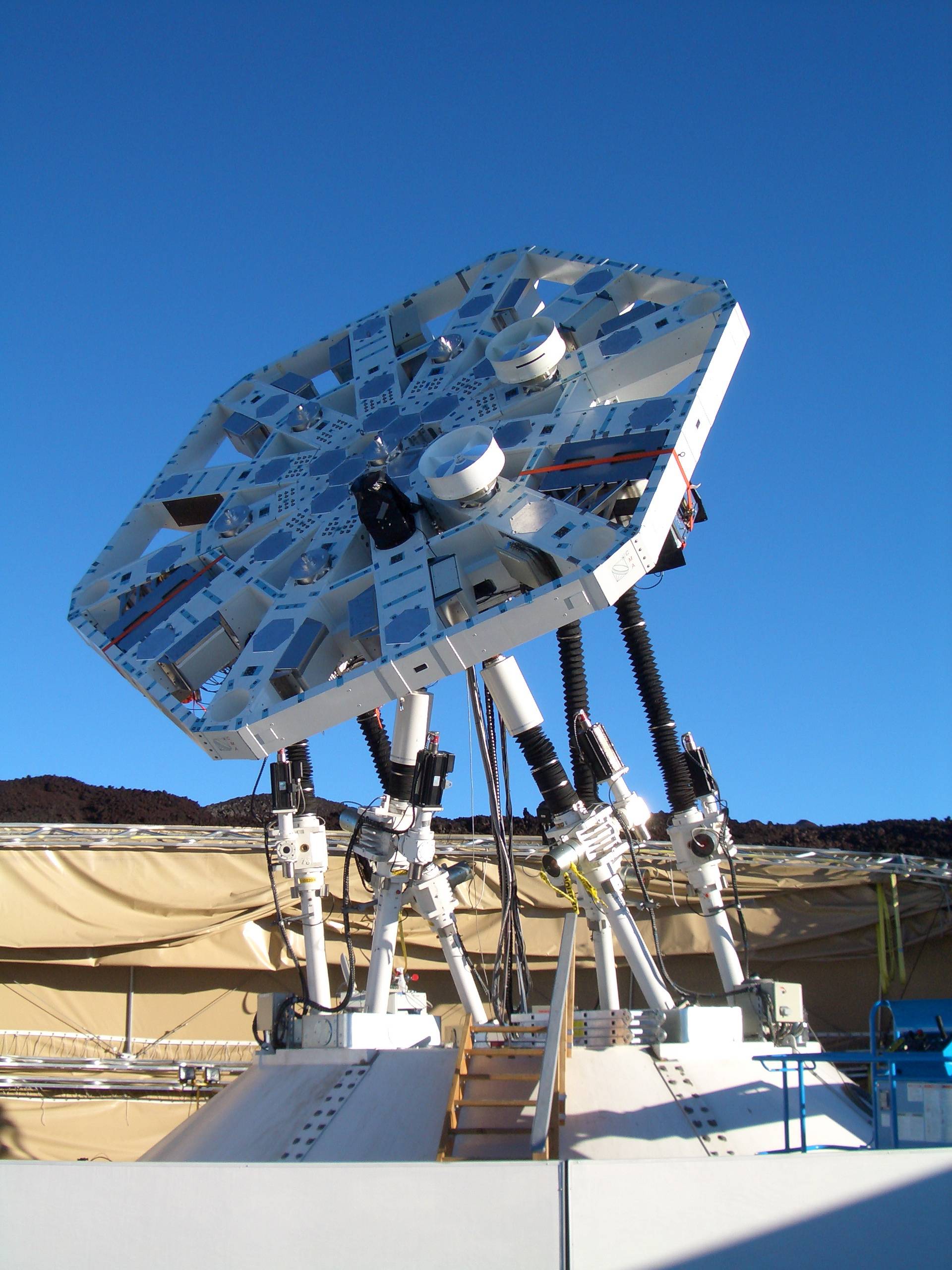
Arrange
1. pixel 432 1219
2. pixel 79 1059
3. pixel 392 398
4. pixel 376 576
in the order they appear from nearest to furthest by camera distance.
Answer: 1. pixel 432 1219
2. pixel 376 576
3. pixel 392 398
4. pixel 79 1059

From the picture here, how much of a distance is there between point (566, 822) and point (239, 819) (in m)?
13.6

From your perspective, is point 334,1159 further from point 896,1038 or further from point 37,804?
point 37,804

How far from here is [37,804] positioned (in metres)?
25.4

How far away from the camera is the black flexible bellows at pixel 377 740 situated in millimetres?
16453

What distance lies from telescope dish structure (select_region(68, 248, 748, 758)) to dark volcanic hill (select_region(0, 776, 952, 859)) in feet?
26.1

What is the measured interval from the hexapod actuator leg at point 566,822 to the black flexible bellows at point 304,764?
11.4 feet

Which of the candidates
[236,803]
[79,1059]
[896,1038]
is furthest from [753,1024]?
[236,803]

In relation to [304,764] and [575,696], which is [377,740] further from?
[575,696]

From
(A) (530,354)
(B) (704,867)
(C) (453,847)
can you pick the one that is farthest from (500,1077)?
(C) (453,847)

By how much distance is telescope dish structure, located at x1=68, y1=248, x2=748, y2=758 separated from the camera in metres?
10.6

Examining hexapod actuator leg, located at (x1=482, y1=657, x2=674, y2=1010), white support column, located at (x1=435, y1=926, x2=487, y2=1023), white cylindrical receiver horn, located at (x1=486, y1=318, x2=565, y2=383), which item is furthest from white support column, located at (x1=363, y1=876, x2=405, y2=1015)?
white cylindrical receiver horn, located at (x1=486, y1=318, x2=565, y2=383)

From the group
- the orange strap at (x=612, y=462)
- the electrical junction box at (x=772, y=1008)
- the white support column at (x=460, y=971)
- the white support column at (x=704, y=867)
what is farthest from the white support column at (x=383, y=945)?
the orange strap at (x=612, y=462)

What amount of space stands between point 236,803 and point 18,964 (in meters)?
8.65

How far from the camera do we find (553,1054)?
25.8 feet
